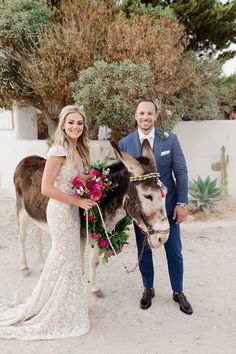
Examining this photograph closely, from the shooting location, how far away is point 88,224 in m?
3.42

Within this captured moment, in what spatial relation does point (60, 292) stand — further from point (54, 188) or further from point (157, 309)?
point (157, 309)

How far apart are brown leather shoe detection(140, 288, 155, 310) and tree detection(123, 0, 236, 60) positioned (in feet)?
24.4

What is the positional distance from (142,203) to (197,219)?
14.2 ft

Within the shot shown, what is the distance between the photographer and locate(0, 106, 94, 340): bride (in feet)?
10.4

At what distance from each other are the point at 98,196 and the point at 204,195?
14.8 feet

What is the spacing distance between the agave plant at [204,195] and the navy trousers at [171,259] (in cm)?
348

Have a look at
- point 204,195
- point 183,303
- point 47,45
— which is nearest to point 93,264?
point 183,303

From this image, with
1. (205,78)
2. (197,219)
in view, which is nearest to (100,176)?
(197,219)

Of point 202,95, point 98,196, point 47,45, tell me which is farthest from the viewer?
point 202,95

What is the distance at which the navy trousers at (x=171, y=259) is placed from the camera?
368cm

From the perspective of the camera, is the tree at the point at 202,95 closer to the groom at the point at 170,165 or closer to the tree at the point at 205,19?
the tree at the point at 205,19

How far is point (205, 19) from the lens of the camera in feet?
33.0

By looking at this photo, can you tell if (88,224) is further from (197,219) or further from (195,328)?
(197,219)

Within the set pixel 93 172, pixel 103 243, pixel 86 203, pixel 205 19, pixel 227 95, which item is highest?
pixel 205 19
